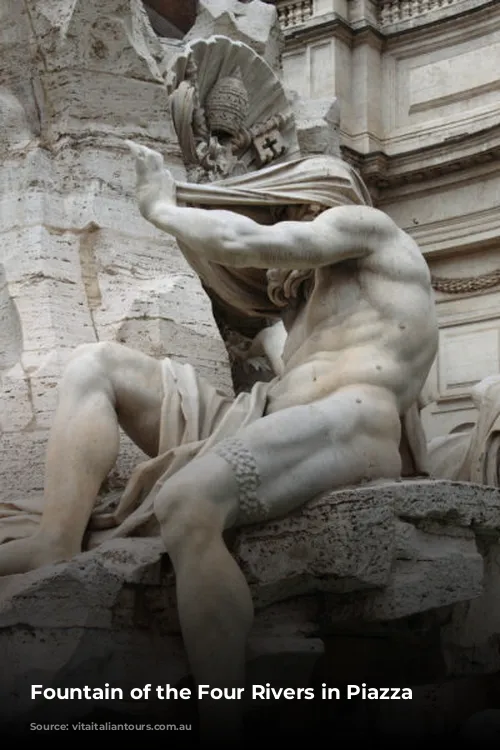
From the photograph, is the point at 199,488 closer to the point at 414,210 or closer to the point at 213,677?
the point at 213,677

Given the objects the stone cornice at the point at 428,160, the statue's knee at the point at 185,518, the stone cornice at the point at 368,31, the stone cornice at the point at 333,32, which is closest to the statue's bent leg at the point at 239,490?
the statue's knee at the point at 185,518

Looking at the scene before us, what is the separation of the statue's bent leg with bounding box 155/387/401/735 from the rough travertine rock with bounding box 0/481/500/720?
4.1 inches

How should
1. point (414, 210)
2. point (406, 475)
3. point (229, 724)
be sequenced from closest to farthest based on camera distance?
point (229, 724) → point (406, 475) → point (414, 210)

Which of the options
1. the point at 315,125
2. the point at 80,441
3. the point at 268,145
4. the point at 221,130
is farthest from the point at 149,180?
the point at 315,125

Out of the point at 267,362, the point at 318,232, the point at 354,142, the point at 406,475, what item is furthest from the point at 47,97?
the point at 354,142

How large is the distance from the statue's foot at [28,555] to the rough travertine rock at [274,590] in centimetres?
11

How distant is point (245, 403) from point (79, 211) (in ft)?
4.56

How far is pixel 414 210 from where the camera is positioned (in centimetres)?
1279

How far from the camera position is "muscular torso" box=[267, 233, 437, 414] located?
4.47 metres

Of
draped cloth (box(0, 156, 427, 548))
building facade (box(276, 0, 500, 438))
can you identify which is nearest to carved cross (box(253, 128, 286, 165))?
draped cloth (box(0, 156, 427, 548))

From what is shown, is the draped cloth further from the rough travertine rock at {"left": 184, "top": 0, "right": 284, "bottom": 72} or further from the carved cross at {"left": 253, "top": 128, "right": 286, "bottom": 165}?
the rough travertine rock at {"left": 184, "top": 0, "right": 284, "bottom": 72}

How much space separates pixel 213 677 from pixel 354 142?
9.57 m

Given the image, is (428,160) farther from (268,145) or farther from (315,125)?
(268,145)

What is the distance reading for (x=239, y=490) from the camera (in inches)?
158
